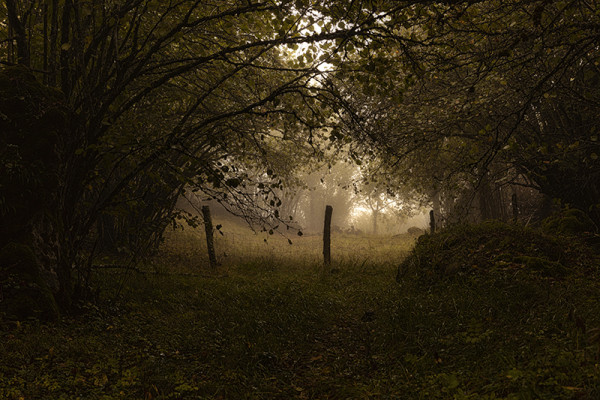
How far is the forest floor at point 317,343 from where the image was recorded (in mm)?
4234

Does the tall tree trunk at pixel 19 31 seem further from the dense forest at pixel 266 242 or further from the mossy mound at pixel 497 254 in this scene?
the mossy mound at pixel 497 254

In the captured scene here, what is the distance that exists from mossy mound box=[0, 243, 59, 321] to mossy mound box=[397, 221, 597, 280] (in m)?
7.29

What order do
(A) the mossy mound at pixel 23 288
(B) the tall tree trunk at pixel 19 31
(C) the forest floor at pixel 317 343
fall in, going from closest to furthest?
(C) the forest floor at pixel 317 343
(A) the mossy mound at pixel 23 288
(B) the tall tree trunk at pixel 19 31

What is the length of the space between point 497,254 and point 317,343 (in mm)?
4569

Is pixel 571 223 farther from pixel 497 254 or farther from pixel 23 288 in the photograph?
pixel 23 288

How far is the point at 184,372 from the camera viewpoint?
16.6 feet

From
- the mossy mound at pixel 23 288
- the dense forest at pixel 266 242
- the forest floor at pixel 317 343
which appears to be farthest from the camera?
the mossy mound at pixel 23 288

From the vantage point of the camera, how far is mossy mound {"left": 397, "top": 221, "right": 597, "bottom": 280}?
7.69m

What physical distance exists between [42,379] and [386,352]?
14.4ft

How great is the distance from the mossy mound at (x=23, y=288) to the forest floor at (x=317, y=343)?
28cm

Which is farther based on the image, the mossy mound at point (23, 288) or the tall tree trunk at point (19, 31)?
the tall tree trunk at point (19, 31)

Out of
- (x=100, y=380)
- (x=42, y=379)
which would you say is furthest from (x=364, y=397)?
(x=42, y=379)

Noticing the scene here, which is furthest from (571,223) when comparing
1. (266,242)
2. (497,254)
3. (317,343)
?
(266,242)

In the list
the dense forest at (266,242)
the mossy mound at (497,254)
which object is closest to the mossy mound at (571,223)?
the mossy mound at (497,254)
